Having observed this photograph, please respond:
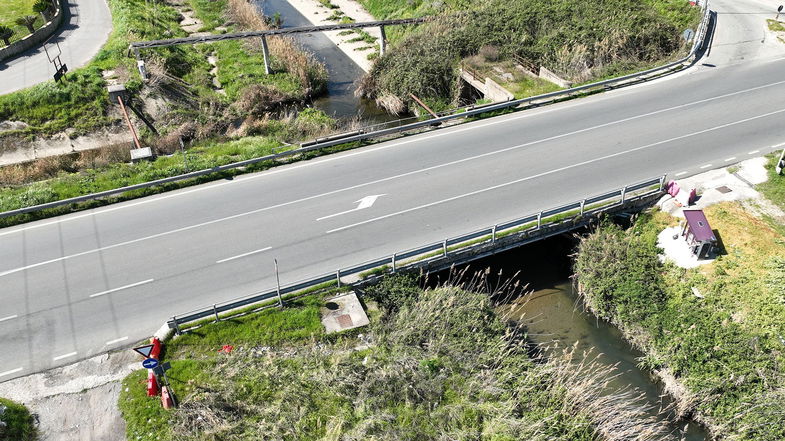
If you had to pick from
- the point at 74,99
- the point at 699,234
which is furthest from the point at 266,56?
the point at 699,234

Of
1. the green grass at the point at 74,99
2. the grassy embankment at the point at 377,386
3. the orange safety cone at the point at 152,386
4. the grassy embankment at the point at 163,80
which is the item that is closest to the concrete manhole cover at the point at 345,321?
the grassy embankment at the point at 377,386

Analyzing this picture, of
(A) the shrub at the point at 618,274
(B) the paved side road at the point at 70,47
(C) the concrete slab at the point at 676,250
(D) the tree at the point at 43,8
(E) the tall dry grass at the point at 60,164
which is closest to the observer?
(A) the shrub at the point at 618,274

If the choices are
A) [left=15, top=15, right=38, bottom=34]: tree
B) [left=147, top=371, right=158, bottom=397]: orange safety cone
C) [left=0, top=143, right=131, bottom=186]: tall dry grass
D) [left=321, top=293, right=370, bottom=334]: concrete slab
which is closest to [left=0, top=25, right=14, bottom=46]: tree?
[left=15, top=15, right=38, bottom=34]: tree

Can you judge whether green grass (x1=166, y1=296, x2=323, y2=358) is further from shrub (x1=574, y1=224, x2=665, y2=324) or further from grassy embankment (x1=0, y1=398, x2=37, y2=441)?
shrub (x1=574, y1=224, x2=665, y2=324)

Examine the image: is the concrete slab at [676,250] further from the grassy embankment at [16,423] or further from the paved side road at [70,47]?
the paved side road at [70,47]

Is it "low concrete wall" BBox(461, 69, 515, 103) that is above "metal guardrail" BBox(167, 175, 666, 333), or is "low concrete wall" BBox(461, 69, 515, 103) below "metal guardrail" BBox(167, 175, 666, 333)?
above

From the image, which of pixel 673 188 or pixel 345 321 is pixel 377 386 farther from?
pixel 673 188

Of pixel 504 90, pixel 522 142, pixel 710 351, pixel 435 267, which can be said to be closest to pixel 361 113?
pixel 504 90
